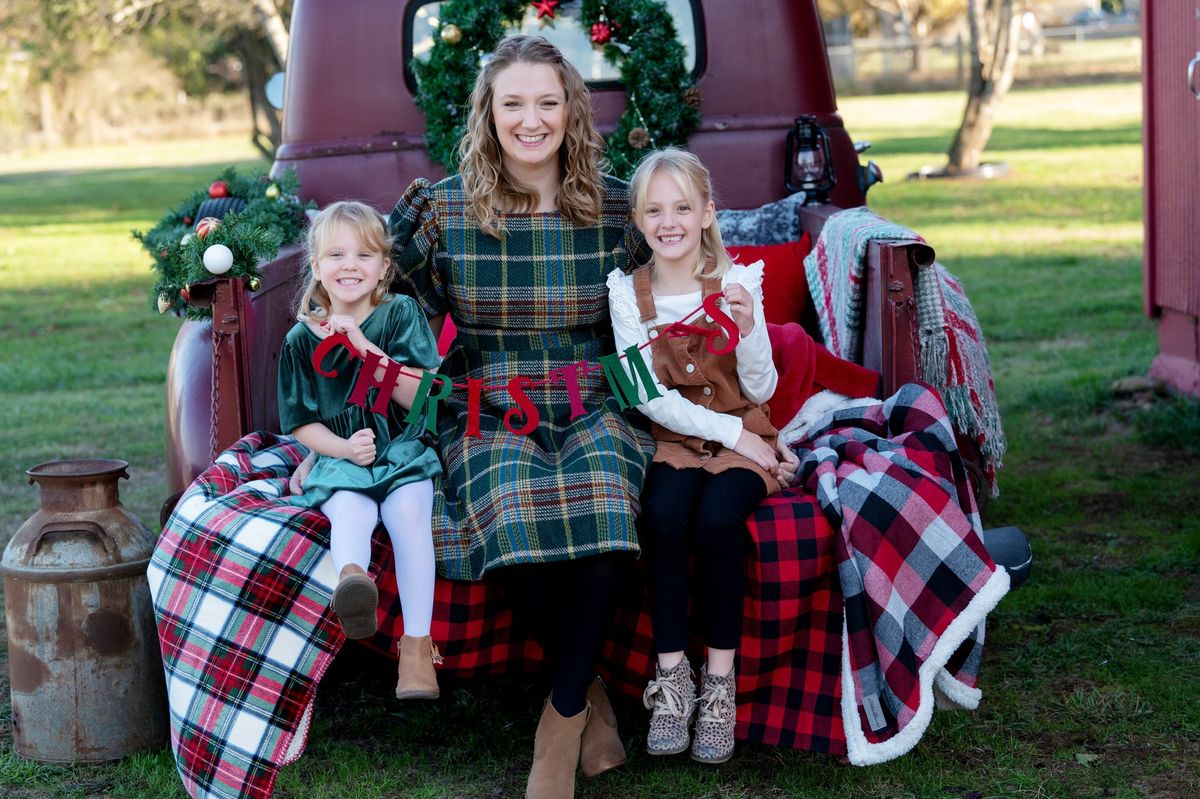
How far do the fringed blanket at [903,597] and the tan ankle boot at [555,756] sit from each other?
643 millimetres

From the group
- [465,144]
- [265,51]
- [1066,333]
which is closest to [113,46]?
[265,51]

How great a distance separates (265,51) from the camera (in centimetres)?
2708

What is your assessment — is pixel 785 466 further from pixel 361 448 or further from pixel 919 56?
pixel 919 56

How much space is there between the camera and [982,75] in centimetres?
1814

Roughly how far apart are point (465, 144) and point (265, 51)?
24682 mm

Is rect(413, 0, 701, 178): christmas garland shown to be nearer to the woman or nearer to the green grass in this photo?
the woman

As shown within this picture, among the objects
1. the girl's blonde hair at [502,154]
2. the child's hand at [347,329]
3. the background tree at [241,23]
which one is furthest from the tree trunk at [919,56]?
the child's hand at [347,329]

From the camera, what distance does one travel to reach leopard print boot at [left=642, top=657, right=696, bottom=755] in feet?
10.8

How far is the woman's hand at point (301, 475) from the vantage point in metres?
3.56

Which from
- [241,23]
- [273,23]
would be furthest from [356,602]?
[241,23]

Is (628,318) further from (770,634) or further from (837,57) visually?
(837,57)

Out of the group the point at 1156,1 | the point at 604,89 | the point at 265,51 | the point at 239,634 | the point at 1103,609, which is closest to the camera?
the point at 239,634

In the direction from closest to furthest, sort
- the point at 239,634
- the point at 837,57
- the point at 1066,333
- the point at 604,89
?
the point at 239,634 < the point at 604,89 < the point at 1066,333 < the point at 837,57

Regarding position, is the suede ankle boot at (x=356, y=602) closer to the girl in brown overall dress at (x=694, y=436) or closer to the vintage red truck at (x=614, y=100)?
the girl in brown overall dress at (x=694, y=436)
